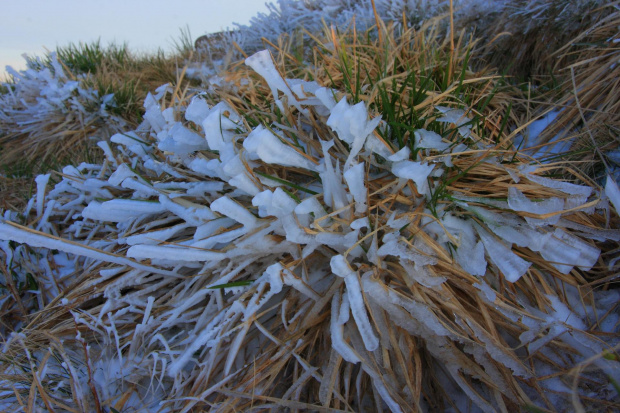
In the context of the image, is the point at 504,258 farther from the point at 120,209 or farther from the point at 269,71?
the point at 120,209

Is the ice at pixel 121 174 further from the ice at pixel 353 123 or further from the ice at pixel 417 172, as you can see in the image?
the ice at pixel 417 172

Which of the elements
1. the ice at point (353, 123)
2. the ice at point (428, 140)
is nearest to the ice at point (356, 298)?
the ice at point (353, 123)

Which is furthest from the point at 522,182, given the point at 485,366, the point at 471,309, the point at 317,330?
the point at 317,330

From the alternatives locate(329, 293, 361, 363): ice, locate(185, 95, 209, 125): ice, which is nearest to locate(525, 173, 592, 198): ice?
locate(329, 293, 361, 363): ice

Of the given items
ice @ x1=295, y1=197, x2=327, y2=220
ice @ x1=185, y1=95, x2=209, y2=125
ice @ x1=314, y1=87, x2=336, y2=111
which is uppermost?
ice @ x1=185, y1=95, x2=209, y2=125

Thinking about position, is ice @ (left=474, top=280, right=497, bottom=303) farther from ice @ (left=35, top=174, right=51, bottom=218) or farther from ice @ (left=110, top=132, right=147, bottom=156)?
ice @ (left=35, top=174, right=51, bottom=218)

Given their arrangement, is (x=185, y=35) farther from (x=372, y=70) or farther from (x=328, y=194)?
(x=328, y=194)
